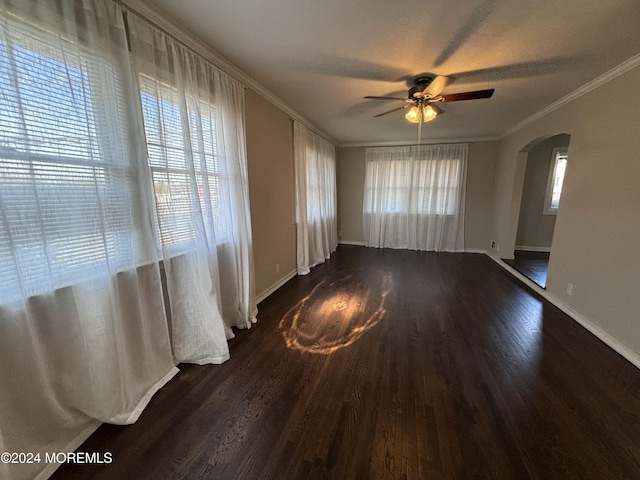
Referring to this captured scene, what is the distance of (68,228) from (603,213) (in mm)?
4159

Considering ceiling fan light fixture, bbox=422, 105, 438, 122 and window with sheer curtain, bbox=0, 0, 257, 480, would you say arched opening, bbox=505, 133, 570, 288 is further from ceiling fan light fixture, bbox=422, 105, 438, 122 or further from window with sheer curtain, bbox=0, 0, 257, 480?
window with sheer curtain, bbox=0, 0, 257, 480

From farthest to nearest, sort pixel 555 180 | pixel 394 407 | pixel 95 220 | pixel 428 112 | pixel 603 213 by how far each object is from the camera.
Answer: pixel 555 180, pixel 428 112, pixel 603 213, pixel 394 407, pixel 95 220

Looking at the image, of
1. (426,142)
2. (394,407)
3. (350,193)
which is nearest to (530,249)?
(426,142)

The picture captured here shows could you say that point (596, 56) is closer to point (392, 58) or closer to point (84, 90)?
point (392, 58)

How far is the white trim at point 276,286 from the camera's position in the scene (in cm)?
322

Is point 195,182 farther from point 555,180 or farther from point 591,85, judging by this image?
point 555,180

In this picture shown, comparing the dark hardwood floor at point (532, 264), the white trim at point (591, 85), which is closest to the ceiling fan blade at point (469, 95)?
the white trim at point (591, 85)

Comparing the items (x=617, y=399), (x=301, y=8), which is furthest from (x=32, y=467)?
(x=617, y=399)

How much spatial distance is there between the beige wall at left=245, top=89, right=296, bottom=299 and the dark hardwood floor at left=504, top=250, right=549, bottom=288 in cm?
368

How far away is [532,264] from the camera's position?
179 inches

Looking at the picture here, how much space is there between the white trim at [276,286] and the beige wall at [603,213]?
3.49 m

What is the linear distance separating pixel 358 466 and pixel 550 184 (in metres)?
6.53

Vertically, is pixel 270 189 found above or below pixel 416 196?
above

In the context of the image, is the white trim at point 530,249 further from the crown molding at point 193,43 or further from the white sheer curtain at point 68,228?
the white sheer curtain at point 68,228
